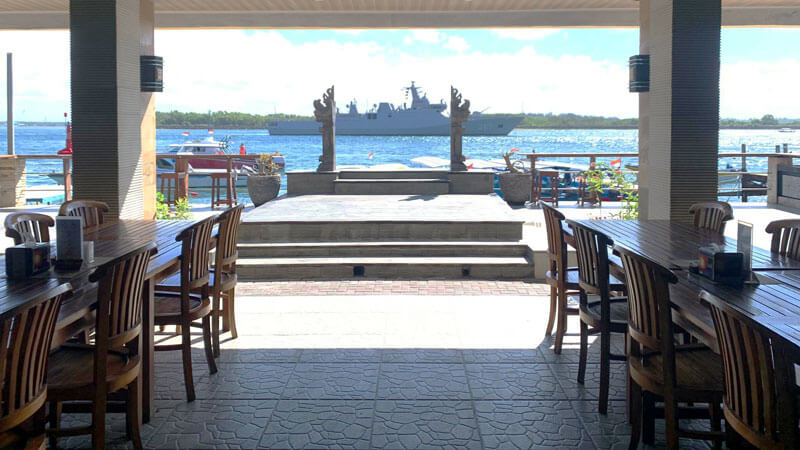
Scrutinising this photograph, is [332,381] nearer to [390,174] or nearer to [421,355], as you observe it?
[421,355]

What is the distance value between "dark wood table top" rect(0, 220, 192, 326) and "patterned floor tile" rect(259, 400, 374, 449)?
948mm

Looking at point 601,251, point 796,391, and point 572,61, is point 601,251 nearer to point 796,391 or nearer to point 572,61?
point 796,391

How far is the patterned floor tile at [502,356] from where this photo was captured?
432 cm

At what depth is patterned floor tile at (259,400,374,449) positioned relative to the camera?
317cm

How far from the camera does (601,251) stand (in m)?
3.53

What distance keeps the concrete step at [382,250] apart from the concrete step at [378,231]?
0.88ft

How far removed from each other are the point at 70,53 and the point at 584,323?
187 inches

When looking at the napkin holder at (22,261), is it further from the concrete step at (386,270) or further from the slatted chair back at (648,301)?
the concrete step at (386,270)

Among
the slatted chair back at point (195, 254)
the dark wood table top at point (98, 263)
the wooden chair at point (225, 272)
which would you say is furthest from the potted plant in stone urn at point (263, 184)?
the slatted chair back at point (195, 254)

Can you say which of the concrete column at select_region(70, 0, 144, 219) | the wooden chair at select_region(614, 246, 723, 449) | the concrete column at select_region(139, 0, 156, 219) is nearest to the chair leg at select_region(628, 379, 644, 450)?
the wooden chair at select_region(614, 246, 723, 449)

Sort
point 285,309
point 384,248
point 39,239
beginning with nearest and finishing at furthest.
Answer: point 39,239 → point 285,309 → point 384,248

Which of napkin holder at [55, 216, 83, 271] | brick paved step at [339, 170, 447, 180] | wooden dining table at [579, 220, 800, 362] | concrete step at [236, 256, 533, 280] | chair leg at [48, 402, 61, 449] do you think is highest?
brick paved step at [339, 170, 447, 180]

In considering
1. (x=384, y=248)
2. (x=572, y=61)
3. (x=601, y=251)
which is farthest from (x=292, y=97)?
(x=601, y=251)

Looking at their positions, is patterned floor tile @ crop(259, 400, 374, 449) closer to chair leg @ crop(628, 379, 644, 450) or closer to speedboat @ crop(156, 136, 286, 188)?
chair leg @ crop(628, 379, 644, 450)
